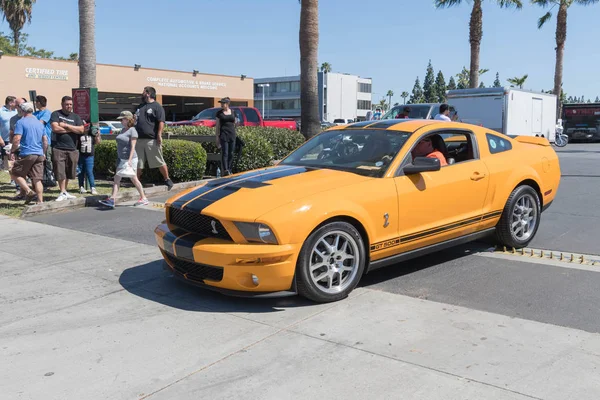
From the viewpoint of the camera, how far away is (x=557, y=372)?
353 cm

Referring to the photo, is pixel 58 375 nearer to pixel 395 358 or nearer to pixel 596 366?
pixel 395 358

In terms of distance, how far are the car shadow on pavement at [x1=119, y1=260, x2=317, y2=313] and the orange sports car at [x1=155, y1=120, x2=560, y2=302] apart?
18 centimetres

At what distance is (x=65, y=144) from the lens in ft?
33.1

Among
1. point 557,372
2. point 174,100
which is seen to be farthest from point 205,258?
point 174,100

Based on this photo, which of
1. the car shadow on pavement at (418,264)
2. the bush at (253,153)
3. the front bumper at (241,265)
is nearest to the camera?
the front bumper at (241,265)

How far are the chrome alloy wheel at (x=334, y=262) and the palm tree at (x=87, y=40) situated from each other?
10.6 m

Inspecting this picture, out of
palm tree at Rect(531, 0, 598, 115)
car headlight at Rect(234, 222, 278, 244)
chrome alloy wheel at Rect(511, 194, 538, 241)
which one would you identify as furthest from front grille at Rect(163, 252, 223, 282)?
palm tree at Rect(531, 0, 598, 115)

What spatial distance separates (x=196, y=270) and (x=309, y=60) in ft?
39.2

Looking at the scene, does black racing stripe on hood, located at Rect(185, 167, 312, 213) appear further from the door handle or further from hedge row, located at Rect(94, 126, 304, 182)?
hedge row, located at Rect(94, 126, 304, 182)

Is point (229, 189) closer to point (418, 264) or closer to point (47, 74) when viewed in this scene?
point (418, 264)

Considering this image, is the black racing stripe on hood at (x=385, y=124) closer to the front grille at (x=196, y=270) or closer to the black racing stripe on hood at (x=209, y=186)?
the black racing stripe on hood at (x=209, y=186)

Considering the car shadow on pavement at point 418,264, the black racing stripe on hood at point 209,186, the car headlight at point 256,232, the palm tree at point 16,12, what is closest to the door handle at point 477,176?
the car shadow on pavement at point 418,264

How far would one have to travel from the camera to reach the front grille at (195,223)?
479cm

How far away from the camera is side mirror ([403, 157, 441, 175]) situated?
5359 millimetres
